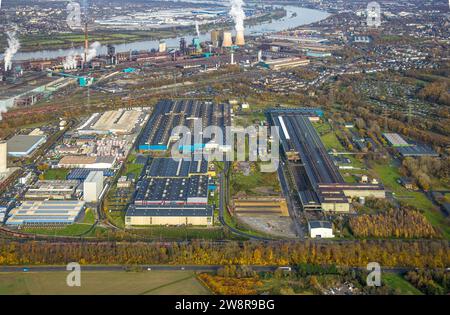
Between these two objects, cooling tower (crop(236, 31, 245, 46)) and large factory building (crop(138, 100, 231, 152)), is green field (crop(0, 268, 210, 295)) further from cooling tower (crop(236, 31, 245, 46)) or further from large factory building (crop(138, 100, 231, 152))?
cooling tower (crop(236, 31, 245, 46))

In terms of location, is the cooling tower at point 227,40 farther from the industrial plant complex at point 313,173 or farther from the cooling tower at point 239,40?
the industrial plant complex at point 313,173

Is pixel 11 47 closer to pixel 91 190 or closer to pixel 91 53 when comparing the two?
pixel 91 53

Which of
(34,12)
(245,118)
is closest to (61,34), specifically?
(34,12)

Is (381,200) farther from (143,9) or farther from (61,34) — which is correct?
(143,9)

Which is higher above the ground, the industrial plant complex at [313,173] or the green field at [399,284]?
the industrial plant complex at [313,173]

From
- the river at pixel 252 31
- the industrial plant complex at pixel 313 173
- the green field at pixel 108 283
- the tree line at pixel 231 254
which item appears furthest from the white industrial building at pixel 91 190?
the river at pixel 252 31

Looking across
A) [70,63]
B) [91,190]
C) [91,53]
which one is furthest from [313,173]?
[91,53]
